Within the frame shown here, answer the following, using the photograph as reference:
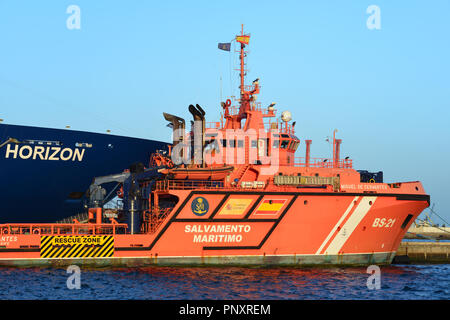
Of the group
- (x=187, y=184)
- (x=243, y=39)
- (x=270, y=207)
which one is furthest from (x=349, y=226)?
(x=243, y=39)

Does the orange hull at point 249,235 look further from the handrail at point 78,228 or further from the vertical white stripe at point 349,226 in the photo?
the handrail at point 78,228

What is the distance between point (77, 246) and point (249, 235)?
8.63 metres

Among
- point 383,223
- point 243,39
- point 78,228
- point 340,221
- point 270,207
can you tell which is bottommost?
point 78,228

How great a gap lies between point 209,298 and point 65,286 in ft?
20.9

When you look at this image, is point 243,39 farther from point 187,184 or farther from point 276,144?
point 187,184

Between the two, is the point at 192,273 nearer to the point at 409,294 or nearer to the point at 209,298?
the point at 209,298

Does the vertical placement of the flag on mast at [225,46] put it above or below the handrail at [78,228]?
above

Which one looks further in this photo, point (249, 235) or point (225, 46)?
point (225, 46)

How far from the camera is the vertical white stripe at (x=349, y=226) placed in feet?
88.0

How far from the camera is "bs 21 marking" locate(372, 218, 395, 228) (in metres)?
27.3

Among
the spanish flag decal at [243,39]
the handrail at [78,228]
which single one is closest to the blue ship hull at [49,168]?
the handrail at [78,228]

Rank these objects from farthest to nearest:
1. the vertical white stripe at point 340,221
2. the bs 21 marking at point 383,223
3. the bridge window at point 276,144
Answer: the bridge window at point 276,144 → the bs 21 marking at point 383,223 → the vertical white stripe at point 340,221

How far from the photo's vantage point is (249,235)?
2619cm

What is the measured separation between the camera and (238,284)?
861 inches
